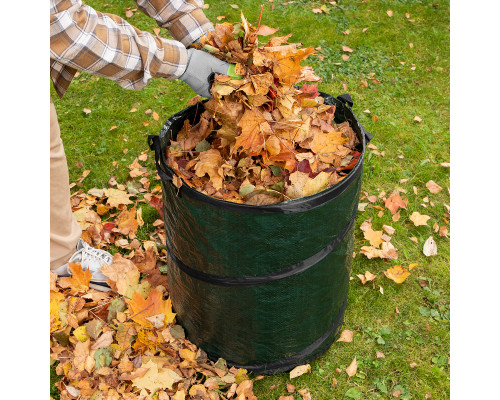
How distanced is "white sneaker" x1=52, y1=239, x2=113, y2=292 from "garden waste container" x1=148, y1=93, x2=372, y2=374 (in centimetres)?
51

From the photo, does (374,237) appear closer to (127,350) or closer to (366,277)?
(366,277)

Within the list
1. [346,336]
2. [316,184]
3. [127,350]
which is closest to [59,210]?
[127,350]

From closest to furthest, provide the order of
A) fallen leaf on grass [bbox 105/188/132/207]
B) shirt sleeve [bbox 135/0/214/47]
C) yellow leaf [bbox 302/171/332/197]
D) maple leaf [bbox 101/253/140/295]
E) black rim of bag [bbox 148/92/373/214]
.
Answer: black rim of bag [bbox 148/92/373/214] < yellow leaf [bbox 302/171/332/197] < shirt sleeve [bbox 135/0/214/47] < maple leaf [bbox 101/253/140/295] < fallen leaf on grass [bbox 105/188/132/207]

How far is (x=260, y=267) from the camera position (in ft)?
6.08

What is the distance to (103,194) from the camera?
10.7ft

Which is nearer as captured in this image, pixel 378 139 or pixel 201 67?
pixel 201 67

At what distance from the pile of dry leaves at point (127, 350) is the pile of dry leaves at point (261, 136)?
0.84 metres

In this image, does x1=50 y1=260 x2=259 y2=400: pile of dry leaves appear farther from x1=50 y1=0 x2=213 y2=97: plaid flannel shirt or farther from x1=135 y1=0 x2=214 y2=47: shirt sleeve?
x1=135 y1=0 x2=214 y2=47: shirt sleeve

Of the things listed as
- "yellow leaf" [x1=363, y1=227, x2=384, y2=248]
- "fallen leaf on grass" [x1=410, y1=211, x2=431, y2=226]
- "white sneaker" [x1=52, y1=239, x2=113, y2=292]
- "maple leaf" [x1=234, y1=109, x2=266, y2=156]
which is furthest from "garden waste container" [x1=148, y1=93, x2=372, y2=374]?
"fallen leaf on grass" [x1=410, y1=211, x2=431, y2=226]

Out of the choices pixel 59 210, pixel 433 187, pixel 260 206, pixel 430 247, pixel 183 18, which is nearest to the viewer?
pixel 260 206

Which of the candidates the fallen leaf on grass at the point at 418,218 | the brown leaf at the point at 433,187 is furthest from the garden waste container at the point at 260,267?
the brown leaf at the point at 433,187

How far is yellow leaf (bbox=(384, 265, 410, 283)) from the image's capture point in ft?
8.89

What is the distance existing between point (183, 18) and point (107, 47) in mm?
450

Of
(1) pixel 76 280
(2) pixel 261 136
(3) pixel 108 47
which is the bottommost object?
(1) pixel 76 280
